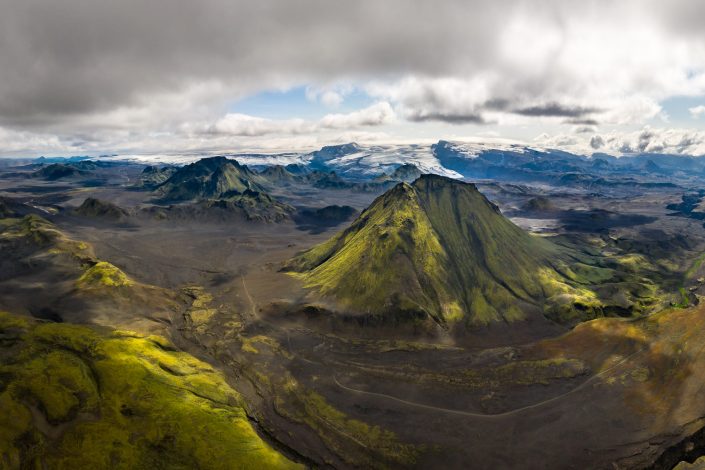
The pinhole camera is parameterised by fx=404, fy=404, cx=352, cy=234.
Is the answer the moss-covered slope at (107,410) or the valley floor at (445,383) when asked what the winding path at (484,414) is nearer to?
the valley floor at (445,383)

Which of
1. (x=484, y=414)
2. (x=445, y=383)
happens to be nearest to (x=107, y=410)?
(x=445, y=383)

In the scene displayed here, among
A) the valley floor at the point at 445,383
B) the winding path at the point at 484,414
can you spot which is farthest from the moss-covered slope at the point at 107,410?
the winding path at the point at 484,414

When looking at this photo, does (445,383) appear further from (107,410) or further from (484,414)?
(107,410)

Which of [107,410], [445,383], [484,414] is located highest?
[107,410]

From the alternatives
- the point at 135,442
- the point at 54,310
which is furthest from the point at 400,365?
the point at 54,310

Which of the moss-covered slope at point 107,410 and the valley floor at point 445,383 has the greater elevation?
the moss-covered slope at point 107,410

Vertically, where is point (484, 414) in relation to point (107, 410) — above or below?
below

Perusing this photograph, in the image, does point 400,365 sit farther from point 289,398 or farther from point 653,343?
point 653,343

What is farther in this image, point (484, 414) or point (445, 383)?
point (445, 383)
